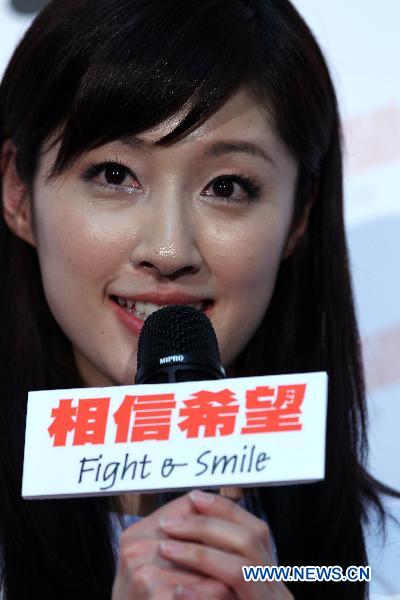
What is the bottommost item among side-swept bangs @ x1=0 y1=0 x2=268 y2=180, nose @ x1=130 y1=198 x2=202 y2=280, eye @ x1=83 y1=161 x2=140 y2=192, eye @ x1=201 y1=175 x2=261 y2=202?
nose @ x1=130 y1=198 x2=202 y2=280

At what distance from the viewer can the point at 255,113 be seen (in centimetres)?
A: 139

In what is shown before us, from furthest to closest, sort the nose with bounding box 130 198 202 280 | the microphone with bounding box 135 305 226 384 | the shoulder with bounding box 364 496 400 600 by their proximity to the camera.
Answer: the shoulder with bounding box 364 496 400 600
the nose with bounding box 130 198 202 280
the microphone with bounding box 135 305 226 384

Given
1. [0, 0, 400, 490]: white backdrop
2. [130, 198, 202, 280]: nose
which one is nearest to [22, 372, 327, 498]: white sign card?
[130, 198, 202, 280]: nose

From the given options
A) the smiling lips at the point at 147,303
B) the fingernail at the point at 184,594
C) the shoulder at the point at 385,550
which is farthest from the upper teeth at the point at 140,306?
the fingernail at the point at 184,594

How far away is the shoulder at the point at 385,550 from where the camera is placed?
59.0 inches

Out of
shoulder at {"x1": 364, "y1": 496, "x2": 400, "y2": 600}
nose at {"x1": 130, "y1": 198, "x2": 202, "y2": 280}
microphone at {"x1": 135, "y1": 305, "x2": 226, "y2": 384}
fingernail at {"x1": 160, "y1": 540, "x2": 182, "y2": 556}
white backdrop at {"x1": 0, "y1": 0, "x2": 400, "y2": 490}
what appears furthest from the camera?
white backdrop at {"x1": 0, "y1": 0, "x2": 400, "y2": 490}

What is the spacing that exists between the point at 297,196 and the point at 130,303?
0.34 m

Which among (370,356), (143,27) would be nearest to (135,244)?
(143,27)

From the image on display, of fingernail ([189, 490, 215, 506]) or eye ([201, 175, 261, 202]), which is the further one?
eye ([201, 175, 261, 202])

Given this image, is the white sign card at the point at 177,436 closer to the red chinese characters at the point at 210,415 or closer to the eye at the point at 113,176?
the red chinese characters at the point at 210,415

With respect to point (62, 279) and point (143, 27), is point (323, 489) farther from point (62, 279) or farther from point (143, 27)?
point (143, 27)

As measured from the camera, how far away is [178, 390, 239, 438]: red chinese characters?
83 centimetres

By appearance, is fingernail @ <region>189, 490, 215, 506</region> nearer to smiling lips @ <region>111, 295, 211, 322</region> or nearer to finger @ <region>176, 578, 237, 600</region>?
finger @ <region>176, 578, 237, 600</region>

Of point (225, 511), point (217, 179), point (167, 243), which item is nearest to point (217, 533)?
point (225, 511)
